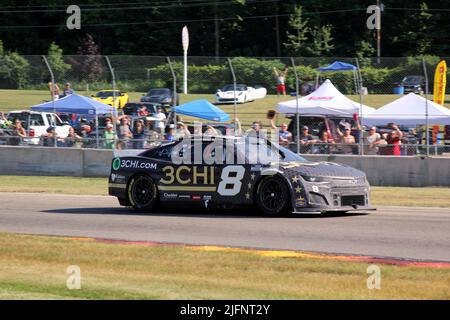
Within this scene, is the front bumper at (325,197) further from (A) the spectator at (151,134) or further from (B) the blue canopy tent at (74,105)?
(B) the blue canopy tent at (74,105)

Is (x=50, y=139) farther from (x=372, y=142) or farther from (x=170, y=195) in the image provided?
(x=170, y=195)

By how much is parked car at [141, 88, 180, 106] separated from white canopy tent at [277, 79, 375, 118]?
2939 millimetres

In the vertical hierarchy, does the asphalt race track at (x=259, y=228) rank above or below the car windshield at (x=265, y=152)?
below

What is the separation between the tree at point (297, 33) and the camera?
6681cm

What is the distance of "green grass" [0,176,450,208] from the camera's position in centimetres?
1727

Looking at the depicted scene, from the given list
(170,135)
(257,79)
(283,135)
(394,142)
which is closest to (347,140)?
(394,142)

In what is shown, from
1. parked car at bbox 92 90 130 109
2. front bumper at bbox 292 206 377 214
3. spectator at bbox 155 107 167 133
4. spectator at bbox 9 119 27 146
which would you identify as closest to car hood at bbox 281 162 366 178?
front bumper at bbox 292 206 377 214

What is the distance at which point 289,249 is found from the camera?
10.5 m

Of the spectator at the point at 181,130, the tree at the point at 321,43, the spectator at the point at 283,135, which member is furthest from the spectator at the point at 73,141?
the tree at the point at 321,43

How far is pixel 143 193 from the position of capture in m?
14.8

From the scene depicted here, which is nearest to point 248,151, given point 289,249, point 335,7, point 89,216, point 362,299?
point 89,216

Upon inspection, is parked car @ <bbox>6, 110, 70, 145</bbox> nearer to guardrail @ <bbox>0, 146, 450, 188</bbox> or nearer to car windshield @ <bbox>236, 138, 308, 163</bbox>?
guardrail @ <bbox>0, 146, 450, 188</bbox>

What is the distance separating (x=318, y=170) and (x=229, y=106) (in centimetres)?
1186

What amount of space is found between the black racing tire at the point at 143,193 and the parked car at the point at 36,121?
1252 centimetres
